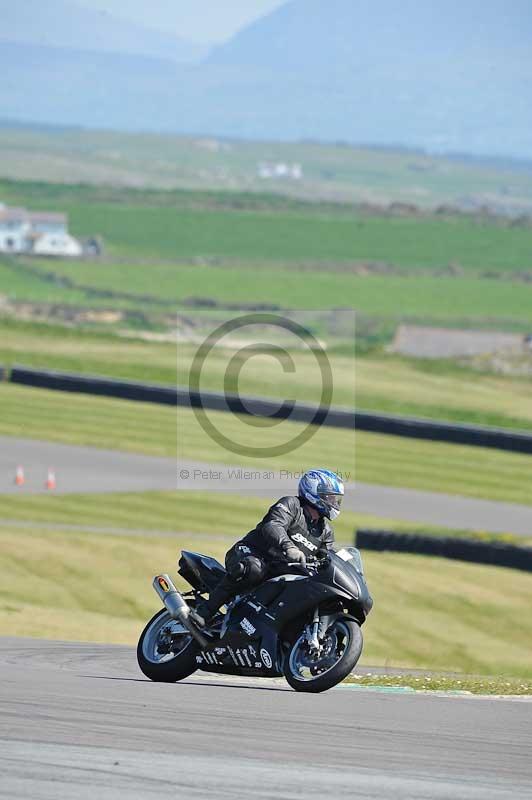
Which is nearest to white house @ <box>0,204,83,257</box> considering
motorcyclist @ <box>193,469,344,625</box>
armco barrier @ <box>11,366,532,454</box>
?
armco barrier @ <box>11,366,532,454</box>

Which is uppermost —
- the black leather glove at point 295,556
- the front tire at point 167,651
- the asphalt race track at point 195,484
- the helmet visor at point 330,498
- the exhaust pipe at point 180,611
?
the helmet visor at point 330,498

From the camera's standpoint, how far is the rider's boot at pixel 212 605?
1051 cm

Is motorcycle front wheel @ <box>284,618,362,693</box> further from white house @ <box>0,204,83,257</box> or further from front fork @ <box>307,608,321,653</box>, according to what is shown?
white house @ <box>0,204,83,257</box>

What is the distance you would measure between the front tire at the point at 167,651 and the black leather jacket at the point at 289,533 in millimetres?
934

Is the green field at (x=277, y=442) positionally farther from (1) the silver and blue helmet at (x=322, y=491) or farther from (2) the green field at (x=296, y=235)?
Answer: (2) the green field at (x=296, y=235)

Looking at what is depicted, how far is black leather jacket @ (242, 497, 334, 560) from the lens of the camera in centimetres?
1016

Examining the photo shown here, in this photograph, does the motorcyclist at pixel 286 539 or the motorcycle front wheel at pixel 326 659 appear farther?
the motorcyclist at pixel 286 539

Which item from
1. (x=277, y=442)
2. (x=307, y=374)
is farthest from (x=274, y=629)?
(x=307, y=374)

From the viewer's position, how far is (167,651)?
35.5ft

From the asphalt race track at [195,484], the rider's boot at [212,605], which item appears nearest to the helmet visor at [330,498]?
the rider's boot at [212,605]

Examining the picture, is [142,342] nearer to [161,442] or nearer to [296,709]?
[161,442]

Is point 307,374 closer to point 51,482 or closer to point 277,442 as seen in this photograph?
point 277,442

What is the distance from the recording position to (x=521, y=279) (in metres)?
118

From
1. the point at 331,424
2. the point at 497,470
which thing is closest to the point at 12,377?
the point at 331,424
